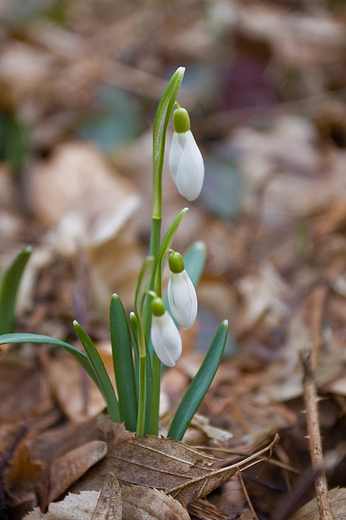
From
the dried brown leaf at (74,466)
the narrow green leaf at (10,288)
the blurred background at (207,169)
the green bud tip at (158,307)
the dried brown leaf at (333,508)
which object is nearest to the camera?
the green bud tip at (158,307)

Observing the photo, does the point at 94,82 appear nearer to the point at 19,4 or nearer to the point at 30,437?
the point at 19,4

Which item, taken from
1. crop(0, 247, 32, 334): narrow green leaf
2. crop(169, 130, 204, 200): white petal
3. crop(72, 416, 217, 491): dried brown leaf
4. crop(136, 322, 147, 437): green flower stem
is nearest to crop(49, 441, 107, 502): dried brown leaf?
crop(72, 416, 217, 491): dried brown leaf

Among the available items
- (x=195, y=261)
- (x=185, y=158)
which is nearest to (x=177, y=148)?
(x=185, y=158)

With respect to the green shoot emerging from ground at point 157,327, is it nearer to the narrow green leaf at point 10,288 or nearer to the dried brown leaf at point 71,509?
the dried brown leaf at point 71,509

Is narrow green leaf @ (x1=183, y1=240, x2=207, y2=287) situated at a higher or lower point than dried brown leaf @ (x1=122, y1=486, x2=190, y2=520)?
higher

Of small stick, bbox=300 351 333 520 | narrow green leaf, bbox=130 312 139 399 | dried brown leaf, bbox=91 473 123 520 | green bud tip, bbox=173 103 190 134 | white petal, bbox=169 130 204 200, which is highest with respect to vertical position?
green bud tip, bbox=173 103 190 134

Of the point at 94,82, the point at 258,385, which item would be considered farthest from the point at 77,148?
the point at 258,385

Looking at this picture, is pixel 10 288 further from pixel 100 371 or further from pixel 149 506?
pixel 149 506

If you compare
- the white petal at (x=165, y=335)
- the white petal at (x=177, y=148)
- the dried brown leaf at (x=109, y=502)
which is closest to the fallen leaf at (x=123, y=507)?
the dried brown leaf at (x=109, y=502)

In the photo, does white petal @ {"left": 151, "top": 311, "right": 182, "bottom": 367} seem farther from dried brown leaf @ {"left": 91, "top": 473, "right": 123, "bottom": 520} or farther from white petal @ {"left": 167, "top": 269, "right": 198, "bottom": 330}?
dried brown leaf @ {"left": 91, "top": 473, "right": 123, "bottom": 520}
